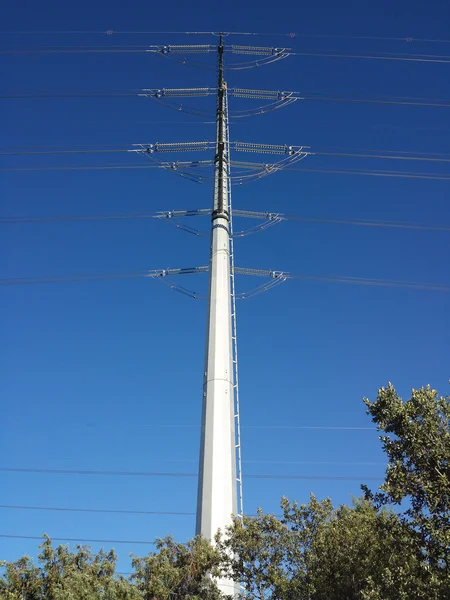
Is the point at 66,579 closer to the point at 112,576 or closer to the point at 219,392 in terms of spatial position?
the point at 112,576

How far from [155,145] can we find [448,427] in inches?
1108

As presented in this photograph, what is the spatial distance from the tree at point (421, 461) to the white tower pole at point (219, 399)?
8.79m

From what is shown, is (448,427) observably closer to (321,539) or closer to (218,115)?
(321,539)

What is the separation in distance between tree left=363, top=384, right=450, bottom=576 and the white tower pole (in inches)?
346

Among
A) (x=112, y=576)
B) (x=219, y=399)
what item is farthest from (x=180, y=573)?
(x=219, y=399)

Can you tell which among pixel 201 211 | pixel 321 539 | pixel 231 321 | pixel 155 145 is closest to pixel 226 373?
pixel 231 321

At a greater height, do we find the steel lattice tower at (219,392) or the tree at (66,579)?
the steel lattice tower at (219,392)

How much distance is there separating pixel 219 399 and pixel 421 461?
12843 mm

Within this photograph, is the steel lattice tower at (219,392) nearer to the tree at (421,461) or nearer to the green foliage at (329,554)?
the green foliage at (329,554)

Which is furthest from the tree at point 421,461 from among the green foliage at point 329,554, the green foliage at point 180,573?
the green foliage at point 180,573

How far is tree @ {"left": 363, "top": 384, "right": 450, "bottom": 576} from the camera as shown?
52.4ft

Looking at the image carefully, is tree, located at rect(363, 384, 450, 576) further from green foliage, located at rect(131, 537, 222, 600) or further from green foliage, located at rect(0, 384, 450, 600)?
green foliage, located at rect(131, 537, 222, 600)

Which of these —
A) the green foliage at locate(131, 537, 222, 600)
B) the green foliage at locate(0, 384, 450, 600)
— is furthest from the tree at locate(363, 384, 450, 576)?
the green foliage at locate(131, 537, 222, 600)

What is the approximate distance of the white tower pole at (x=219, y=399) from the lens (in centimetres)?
2466
